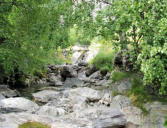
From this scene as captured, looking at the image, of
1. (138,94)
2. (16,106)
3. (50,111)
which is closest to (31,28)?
(16,106)

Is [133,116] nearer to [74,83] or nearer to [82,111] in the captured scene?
[82,111]

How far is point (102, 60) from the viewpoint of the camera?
79.0ft

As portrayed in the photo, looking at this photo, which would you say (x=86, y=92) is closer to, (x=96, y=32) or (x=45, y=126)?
(x=96, y=32)

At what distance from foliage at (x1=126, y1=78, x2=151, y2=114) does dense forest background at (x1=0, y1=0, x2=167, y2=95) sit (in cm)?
50

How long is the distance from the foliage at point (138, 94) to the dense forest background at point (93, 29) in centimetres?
50

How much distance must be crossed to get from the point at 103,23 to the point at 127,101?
11.7 ft

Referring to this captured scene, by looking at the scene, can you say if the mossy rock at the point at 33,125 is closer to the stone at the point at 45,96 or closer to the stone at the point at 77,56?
the stone at the point at 45,96

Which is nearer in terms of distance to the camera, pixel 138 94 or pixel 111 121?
pixel 111 121

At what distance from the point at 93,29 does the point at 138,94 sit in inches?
136

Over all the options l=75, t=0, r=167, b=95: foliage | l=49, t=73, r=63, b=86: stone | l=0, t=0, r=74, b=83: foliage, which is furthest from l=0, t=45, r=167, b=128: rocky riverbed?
l=49, t=73, r=63, b=86: stone

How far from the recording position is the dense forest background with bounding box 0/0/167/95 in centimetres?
600

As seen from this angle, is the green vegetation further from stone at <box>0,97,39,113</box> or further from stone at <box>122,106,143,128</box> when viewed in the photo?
stone at <box>122,106,143,128</box>

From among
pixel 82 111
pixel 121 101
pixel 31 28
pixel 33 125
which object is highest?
pixel 31 28

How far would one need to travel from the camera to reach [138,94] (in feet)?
29.3
